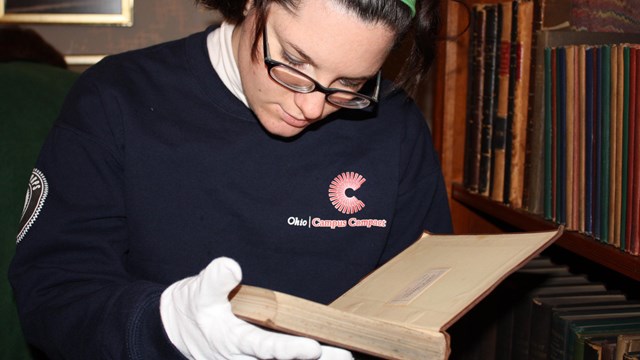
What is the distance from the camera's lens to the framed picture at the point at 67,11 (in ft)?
6.04

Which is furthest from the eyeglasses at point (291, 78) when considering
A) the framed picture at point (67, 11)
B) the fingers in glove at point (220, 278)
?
the framed picture at point (67, 11)

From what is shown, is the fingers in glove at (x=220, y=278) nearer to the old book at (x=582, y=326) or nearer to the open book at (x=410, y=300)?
the open book at (x=410, y=300)

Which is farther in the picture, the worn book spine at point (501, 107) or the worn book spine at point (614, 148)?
the worn book spine at point (501, 107)

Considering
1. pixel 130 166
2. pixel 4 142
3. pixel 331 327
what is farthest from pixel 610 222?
pixel 4 142

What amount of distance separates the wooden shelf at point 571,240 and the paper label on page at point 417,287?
0.34 metres

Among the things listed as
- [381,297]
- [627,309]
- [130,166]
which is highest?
[130,166]

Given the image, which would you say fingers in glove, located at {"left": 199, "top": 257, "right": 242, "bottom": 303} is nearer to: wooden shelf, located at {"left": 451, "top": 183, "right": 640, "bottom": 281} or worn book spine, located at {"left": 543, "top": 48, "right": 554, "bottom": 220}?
wooden shelf, located at {"left": 451, "top": 183, "right": 640, "bottom": 281}

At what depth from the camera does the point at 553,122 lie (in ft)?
4.28

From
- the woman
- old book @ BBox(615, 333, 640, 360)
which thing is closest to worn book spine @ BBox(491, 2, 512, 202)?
the woman

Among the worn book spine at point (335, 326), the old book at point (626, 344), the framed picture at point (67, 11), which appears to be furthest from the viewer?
the framed picture at point (67, 11)

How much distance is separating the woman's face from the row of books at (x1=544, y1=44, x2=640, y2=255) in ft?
1.27

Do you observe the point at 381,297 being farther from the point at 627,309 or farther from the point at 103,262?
the point at 627,309

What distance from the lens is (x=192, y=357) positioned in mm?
832

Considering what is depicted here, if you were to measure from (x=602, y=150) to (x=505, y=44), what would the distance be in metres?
0.35
